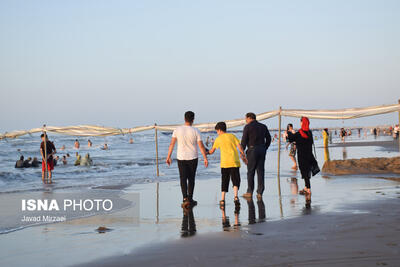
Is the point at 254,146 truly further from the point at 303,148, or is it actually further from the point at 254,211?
the point at 254,211

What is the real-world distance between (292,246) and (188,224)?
2457 mm

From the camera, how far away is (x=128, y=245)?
239 inches

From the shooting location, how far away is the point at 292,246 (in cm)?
551

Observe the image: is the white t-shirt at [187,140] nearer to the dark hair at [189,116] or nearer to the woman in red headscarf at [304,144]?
the dark hair at [189,116]

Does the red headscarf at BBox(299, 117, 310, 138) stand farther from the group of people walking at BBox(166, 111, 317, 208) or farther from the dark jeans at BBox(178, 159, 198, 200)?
the dark jeans at BBox(178, 159, 198, 200)

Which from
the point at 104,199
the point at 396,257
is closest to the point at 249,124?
the point at 104,199

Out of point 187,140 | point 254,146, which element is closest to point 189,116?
point 187,140

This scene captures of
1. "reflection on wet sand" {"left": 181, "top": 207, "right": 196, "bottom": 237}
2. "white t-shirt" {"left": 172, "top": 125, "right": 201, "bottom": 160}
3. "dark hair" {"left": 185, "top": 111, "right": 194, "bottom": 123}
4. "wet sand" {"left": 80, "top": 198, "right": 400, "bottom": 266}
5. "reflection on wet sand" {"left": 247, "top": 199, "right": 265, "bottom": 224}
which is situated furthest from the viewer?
"dark hair" {"left": 185, "top": 111, "right": 194, "bottom": 123}

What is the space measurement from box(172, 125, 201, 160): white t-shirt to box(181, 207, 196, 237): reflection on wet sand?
1.25 m

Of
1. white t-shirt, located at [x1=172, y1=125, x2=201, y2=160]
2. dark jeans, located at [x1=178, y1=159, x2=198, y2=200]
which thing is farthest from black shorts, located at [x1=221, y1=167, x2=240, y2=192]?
white t-shirt, located at [x1=172, y1=125, x2=201, y2=160]

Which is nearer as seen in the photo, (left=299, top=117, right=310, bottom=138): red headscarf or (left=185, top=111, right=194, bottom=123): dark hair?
(left=185, top=111, right=194, bottom=123): dark hair

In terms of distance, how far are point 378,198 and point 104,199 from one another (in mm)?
6269

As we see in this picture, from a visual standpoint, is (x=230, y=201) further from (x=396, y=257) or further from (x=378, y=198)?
(x=396, y=257)

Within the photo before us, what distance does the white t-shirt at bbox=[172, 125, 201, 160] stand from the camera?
10016mm
